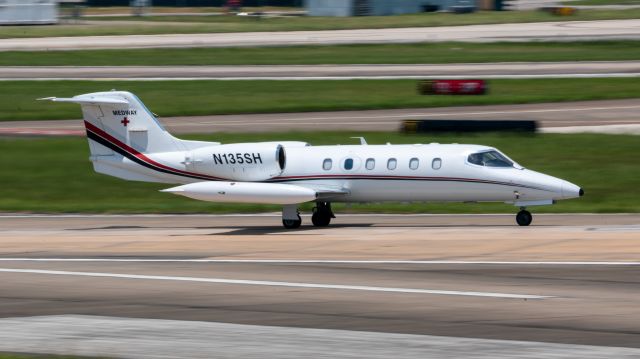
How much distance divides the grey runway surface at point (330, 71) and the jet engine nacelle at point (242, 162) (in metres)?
35.2

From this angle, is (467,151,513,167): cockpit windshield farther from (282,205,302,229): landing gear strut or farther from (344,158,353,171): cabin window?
(282,205,302,229): landing gear strut

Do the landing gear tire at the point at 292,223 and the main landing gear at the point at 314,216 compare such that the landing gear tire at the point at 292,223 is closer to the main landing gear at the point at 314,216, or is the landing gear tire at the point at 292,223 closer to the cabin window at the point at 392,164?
the main landing gear at the point at 314,216

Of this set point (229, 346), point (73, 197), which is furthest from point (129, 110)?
point (229, 346)

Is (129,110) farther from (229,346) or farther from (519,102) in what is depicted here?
(519,102)

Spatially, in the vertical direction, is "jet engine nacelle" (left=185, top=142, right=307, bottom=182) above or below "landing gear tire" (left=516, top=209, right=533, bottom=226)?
above

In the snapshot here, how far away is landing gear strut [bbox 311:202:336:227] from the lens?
34.2 metres

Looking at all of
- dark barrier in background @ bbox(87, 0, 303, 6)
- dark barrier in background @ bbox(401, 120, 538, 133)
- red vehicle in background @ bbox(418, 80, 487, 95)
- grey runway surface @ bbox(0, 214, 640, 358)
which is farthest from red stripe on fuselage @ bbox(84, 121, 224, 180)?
dark barrier in background @ bbox(87, 0, 303, 6)

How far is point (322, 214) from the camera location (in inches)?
1352

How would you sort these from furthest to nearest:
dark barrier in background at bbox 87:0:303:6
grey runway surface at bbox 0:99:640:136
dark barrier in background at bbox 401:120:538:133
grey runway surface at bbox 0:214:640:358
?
dark barrier in background at bbox 87:0:303:6, grey runway surface at bbox 0:99:640:136, dark barrier in background at bbox 401:120:538:133, grey runway surface at bbox 0:214:640:358

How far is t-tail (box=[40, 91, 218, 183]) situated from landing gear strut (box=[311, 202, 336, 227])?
388cm

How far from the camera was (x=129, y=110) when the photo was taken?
3475 cm

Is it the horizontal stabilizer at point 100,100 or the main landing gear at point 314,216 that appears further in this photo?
the horizontal stabilizer at point 100,100

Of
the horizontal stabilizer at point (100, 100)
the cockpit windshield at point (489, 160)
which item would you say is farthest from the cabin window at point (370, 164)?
the horizontal stabilizer at point (100, 100)

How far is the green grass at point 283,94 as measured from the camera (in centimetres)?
5903
